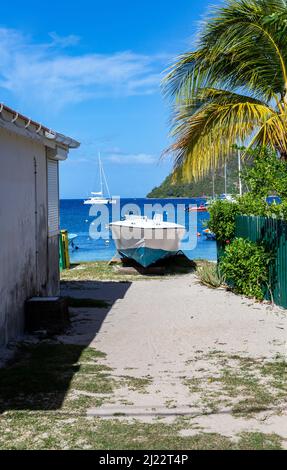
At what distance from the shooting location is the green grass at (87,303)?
41.6 feet

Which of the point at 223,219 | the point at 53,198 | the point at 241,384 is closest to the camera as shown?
the point at 241,384

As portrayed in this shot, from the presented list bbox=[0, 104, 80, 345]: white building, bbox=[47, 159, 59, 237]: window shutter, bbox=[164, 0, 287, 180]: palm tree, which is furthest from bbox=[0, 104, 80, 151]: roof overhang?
bbox=[164, 0, 287, 180]: palm tree

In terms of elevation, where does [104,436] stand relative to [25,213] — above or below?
below

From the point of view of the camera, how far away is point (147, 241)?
1953 cm

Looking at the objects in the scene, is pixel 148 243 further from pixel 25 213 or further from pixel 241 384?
pixel 241 384

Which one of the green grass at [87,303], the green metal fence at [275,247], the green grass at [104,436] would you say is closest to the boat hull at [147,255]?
the green grass at [87,303]

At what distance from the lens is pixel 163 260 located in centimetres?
2016

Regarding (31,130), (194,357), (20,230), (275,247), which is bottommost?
(194,357)

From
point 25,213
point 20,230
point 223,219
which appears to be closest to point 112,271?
point 223,219

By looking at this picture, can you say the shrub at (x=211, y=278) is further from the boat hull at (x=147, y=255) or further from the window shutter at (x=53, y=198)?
the window shutter at (x=53, y=198)

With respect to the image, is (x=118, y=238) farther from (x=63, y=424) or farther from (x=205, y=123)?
(x=63, y=424)

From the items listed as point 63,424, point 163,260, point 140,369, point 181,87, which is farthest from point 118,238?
point 63,424

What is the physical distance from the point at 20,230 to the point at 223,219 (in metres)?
6.73

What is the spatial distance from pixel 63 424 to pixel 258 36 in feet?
32.2
